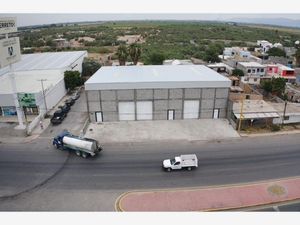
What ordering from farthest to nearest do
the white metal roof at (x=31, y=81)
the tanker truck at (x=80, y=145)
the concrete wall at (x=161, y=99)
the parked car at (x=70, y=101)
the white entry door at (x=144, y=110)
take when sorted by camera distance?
the parked car at (x=70, y=101) < the white metal roof at (x=31, y=81) < the white entry door at (x=144, y=110) < the concrete wall at (x=161, y=99) < the tanker truck at (x=80, y=145)

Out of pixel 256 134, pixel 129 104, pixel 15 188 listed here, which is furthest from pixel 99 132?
pixel 256 134

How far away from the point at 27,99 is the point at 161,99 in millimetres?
21304

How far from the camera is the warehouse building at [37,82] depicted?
137ft

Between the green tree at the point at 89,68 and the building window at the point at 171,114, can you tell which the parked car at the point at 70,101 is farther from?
the green tree at the point at 89,68

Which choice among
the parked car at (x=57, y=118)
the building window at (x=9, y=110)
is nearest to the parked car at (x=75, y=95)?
the parked car at (x=57, y=118)

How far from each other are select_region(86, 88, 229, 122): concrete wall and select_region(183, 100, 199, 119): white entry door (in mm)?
498

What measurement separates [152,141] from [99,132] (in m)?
8.13

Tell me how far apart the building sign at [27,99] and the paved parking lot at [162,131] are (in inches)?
414

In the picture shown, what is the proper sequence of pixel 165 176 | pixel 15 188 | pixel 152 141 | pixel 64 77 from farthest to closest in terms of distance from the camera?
1. pixel 64 77
2. pixel 152 141
3. pixel 165 176
4. pixel 15 188

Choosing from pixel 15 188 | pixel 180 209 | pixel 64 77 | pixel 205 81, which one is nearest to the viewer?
pixel 180 209

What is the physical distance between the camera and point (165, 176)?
26.6m

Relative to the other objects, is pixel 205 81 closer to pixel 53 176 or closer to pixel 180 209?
pixel 180 209

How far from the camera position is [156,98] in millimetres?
40312

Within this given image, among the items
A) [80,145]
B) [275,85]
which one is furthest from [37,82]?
[275,85]
